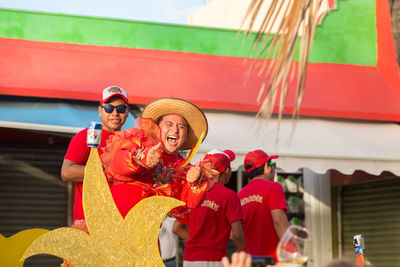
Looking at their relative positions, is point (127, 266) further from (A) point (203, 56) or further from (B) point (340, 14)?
(B) point (340, 14)

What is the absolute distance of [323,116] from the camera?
927 cm

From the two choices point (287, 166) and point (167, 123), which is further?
point (287, 166)

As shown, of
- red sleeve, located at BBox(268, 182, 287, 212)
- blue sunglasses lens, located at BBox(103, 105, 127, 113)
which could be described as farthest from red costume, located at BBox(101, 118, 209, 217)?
red sleeve, located at BBox(268, 182, 287, 212)

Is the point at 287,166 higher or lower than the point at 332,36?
lower

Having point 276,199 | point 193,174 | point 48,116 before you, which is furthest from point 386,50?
point 193,174

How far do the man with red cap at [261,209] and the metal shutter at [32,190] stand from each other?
4340 mm

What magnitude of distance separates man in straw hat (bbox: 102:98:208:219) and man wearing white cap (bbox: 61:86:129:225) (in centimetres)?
31

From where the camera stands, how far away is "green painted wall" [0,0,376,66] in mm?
9234

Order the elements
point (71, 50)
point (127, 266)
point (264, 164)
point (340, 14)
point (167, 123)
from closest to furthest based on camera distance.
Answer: point (127, 266)
point (167, 123)
point (264, 164)
point (71, 50)
point (340, 14)

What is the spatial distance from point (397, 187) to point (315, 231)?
1.38m

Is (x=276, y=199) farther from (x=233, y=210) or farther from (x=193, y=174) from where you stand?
(x=193, y=174)

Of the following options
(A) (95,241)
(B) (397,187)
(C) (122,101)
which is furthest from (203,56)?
(A) (95,241)

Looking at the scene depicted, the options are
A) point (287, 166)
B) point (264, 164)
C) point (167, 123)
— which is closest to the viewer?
point (167, 123)

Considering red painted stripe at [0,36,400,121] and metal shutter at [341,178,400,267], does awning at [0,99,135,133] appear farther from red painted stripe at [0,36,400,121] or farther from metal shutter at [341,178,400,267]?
metal shutter at [341,178,400,267]
